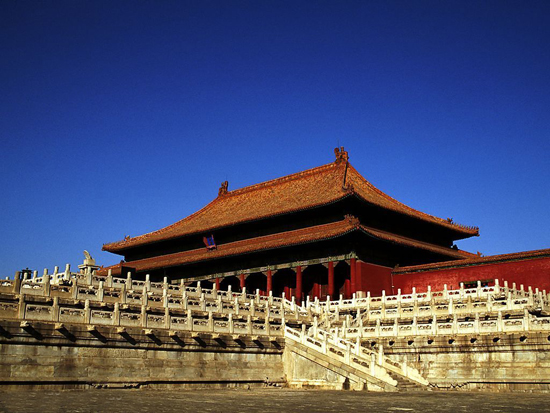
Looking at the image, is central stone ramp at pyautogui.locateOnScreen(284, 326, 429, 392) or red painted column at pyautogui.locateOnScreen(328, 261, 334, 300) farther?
red painted column at pyautogui.locateOnScreen(328, 261, 334, 300)

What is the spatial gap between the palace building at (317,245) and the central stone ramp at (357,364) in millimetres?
11467

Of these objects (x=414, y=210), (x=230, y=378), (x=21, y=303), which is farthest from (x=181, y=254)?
(x=21, y=303)

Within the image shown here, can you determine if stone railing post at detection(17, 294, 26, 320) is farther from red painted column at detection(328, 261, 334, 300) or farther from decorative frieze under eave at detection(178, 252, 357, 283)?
decorative frieze under eave at detection(178, 252, 357, 283)

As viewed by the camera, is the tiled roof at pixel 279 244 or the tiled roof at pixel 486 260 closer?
the tiled roof at pixel 486 260

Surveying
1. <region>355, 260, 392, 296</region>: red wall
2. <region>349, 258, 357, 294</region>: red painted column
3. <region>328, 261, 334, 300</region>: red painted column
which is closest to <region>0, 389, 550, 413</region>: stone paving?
<region>349, 258, 357, 294</region>: red painted column

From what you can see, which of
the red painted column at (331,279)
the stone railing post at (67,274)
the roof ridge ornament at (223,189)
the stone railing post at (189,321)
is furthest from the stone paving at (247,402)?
the roof ridge ornament at (223,189)

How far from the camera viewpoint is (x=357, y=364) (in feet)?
63.9

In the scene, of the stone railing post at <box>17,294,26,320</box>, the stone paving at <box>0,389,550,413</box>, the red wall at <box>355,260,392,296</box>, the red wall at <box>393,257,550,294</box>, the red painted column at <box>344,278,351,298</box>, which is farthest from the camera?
the red painted column at <box>344,278,351,298</box>

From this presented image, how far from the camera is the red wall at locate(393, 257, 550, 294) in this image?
1160 inches

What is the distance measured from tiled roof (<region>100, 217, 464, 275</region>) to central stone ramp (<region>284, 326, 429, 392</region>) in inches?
514

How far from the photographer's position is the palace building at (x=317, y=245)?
34.2 m

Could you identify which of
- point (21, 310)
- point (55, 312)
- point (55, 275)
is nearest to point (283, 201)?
point (55, 275)

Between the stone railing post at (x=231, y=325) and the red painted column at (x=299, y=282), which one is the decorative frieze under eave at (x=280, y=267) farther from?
the stone railing post at (x=231, y=325)

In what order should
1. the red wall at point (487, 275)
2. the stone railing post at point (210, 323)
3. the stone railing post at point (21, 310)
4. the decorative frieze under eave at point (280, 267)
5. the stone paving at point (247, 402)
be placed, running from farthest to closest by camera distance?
the decorative frieze under eave at point (280, 267), the red wall at point (487, 275), the stone railing post at point (210, 323), the stone railing post at point (21, 310), the stone paving at point (247, 402)
